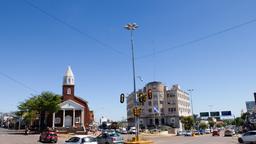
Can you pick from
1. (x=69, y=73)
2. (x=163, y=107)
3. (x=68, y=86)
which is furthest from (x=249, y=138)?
(x=163, y=107)

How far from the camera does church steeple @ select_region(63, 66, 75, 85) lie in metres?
75.2

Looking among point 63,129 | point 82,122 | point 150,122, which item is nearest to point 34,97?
point 63,129

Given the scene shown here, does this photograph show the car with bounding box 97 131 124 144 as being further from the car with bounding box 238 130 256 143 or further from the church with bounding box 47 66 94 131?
the church with bounding box 47 66 94 131

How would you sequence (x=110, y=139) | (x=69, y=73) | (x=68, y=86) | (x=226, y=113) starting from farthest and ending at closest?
(x=226, y=113)
(x=69, y=73)
(x=68, y=86)
(x=110, y=139)

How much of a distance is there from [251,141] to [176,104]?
256 ft

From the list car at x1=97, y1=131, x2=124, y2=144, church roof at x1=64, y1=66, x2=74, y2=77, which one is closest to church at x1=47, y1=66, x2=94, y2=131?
church roof at x1=64, y1=66, x2=74, y2=77

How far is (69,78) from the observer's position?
75562 mm

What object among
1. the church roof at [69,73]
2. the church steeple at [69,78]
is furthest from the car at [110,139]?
the church roof at [69,73]

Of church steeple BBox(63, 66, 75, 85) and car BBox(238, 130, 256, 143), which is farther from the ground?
church steeple BBox(63, 66, 75, 85)

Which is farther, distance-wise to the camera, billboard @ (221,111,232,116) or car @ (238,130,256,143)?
billboard @ (221,111,232,116)

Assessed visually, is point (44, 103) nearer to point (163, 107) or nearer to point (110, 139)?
point (110, 139)

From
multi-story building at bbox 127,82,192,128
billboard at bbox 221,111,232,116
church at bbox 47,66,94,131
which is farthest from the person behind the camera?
multi-story building at bbox 127,82,192,128

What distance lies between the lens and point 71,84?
75.5 metres

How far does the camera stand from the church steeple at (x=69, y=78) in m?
75.2
